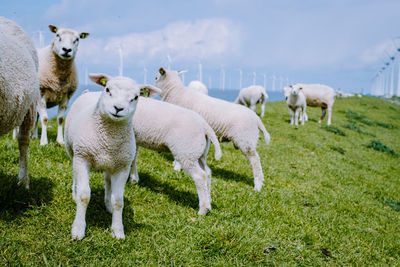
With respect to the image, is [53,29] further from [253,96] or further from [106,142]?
[253,96]

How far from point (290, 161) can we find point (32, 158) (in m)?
6.38

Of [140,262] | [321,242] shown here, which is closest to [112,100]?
[140,262]

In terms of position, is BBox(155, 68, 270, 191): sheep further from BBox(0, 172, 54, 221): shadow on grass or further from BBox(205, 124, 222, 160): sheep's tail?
BBox(0, 172, 54, 221): shadow on grass

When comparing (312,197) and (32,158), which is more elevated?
(32,158)

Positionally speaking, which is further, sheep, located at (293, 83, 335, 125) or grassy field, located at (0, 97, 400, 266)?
sheep, located at (293, 83, 335, 125)

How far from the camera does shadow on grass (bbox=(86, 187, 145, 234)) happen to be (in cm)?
375

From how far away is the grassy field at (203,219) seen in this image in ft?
10.9

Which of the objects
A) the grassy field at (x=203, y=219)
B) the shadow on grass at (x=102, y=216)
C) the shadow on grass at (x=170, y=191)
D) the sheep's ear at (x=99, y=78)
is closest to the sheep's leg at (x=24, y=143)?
the grassy field at (x=203, y=219)

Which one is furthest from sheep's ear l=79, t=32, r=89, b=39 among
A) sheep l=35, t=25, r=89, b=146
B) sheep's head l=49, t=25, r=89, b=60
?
sheep's head l=49, t=25, r=89, b=60

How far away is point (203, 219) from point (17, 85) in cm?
270

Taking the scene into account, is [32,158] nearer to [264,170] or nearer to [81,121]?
[81,121]

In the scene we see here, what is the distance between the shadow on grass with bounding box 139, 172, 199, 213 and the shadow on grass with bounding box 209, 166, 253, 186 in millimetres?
1406

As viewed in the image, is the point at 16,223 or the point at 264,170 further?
the point at 264,170

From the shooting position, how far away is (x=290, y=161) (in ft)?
29.5
